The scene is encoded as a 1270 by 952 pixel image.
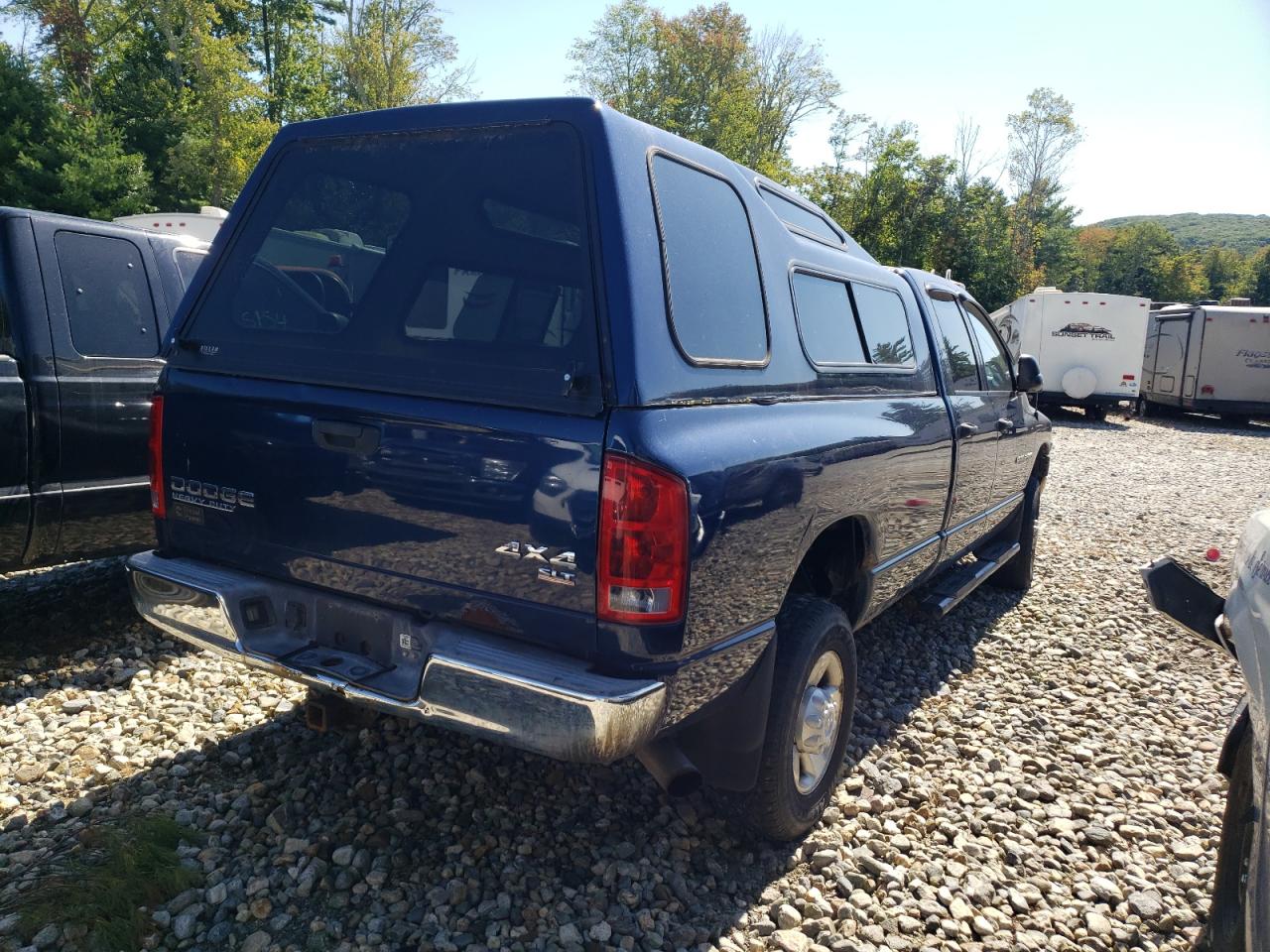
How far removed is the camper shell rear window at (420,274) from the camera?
2.27 metres

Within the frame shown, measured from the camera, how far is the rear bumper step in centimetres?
Answer: 207

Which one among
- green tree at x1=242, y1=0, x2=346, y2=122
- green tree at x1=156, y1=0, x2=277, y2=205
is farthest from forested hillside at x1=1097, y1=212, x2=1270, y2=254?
green tree at x1=156, y1=0, x2=277, y2=205

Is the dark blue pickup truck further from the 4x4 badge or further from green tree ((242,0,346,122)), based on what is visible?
green tree ((242,0,346,122))

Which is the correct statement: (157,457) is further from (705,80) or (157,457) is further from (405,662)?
(705,80)

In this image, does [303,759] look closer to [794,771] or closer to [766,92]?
[794,771]

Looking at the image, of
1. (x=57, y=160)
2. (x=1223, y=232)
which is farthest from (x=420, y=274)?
(x=1223, y=232)

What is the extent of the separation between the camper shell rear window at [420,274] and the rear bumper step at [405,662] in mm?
638

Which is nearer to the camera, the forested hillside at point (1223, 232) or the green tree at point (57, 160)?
the green tree at point (57, 160)

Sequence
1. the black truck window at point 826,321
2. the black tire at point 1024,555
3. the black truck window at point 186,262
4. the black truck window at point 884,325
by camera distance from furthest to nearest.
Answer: the black tire at point 1024,555, the black truck window at point 186,262, the black truck window at point 884,325, the black truck window at point 826,321

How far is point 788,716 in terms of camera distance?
8.82 ft

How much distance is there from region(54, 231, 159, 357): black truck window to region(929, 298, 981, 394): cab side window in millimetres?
4052

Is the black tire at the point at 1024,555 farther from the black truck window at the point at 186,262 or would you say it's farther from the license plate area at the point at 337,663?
the black truck window at the point at 186,262

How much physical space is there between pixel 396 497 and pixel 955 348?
3.36 meters

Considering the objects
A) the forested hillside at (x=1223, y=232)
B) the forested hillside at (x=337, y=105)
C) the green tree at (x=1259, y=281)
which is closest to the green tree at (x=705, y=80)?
the forested hillside at (x=337, y=105)
